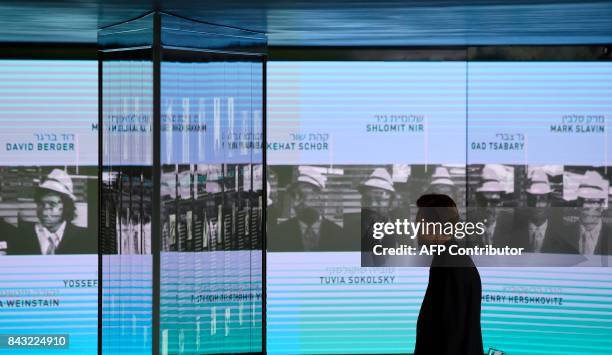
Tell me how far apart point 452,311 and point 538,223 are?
3.37m

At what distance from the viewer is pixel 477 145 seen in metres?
8.26

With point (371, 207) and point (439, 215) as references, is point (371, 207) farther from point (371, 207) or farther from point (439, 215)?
point (439, 215)

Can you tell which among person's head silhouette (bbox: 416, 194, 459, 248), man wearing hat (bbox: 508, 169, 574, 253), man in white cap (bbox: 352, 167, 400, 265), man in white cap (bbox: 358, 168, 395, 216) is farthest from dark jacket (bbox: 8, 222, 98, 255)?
man wearing hat (bbox: 508, 169, 574, 253)

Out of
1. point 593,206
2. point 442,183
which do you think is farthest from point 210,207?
point 593,206

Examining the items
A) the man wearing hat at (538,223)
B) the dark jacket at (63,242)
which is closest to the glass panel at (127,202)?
the dark jacket at (63,242)

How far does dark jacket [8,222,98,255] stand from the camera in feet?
26.2

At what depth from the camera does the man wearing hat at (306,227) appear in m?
8.19

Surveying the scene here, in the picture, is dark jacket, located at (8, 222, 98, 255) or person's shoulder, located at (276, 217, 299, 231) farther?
person's shoulder, located at (276, 217, 299, 231)

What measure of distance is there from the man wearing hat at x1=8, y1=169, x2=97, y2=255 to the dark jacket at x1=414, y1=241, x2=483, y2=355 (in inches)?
151

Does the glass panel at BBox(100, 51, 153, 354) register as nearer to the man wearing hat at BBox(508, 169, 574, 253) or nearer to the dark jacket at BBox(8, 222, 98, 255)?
the dark jacket at BBox(8, 222, 98, 255)

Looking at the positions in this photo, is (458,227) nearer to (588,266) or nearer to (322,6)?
(588,266)

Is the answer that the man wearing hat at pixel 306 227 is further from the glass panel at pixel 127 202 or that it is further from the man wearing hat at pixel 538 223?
the glass panel at pixel 127 202

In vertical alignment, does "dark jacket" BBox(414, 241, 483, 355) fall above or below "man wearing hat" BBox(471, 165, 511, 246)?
below

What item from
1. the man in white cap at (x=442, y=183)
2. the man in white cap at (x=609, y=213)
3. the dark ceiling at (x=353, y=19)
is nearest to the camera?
the dark ceiling at (x=353, y=19)
